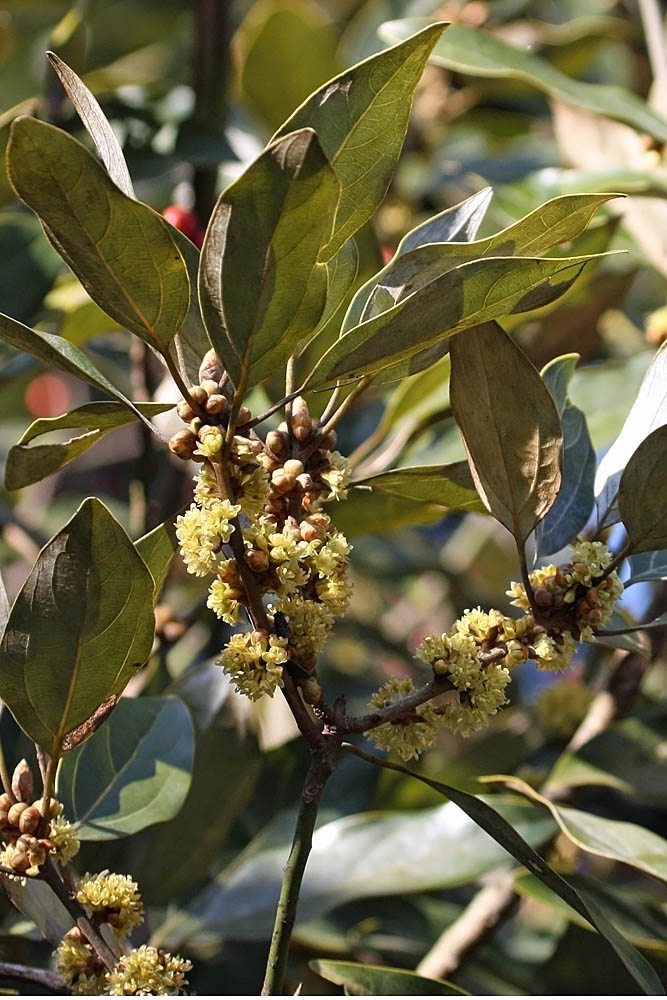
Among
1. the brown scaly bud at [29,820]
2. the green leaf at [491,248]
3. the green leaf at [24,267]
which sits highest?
the green leaf at [24,267]

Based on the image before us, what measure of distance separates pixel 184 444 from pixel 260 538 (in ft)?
0.23

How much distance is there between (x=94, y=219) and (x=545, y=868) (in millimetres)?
473

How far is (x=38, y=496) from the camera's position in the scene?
2.89 meters

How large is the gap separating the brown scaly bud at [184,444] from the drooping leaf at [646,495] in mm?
277

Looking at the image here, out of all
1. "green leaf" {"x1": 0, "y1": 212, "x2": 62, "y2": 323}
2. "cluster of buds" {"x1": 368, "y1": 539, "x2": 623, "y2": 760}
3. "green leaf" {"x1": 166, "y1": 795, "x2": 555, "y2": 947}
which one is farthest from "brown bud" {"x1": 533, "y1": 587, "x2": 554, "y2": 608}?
"green leaf" {"x1": 0, "y1": 212, "x2": 62, "y2": 323}

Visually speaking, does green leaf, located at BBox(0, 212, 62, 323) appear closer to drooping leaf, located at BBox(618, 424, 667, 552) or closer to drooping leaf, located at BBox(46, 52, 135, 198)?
drooping leaf, located at BBox(46, 52, 135, 198)

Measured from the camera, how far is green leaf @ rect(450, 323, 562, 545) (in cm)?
69

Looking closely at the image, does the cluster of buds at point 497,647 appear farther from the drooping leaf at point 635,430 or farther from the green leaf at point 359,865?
the green leaf at point 359,865

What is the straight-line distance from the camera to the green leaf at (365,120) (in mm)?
621

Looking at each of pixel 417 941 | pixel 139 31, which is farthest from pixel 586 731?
pixel 139 31

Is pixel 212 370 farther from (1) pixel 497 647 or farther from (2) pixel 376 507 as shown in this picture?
(2) pixel 376 507

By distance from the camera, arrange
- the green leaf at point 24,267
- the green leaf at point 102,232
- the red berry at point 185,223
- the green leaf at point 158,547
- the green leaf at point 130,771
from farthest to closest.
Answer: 1. the red berry at point 185,223
2. the green leaf at point 24,267
3. the green leaf at point 130,771
4. the green leaf at point 158,547
5. the green leaf at point 102,232

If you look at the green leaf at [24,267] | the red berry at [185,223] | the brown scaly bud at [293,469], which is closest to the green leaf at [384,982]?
the brown scaly bud at [293,469]

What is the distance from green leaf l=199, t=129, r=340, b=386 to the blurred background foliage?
0.34m
